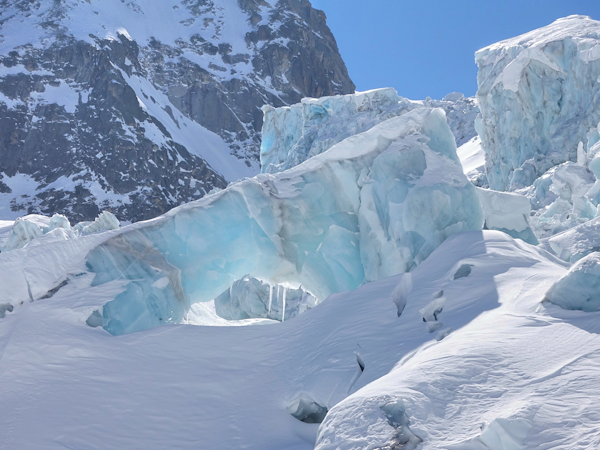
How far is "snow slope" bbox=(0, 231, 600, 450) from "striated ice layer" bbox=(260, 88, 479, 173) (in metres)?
18.6

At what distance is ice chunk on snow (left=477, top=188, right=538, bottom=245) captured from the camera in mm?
10156

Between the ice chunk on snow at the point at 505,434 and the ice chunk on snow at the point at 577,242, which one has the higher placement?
the ice chunk on snow at the point at 505,434

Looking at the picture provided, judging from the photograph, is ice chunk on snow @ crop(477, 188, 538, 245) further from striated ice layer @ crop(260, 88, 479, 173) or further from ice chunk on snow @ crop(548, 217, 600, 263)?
striated ice layer @ crop(260, 88, 479, 173)

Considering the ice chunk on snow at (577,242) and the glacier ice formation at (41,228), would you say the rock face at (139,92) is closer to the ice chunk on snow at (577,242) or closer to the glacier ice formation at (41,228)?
the glacier ice formation at (41,228)

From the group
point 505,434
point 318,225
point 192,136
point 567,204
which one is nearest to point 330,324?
point 505,434

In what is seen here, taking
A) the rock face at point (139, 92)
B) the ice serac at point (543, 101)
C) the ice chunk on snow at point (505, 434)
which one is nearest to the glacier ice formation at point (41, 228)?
the ice chunk on snow at point (505, 434)

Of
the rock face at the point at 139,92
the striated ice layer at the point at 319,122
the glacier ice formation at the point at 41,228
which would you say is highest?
the rock face at the point at 139,92

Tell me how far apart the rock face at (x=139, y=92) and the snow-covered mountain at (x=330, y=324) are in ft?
145

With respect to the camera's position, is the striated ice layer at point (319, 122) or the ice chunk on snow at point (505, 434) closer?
the ice chunk on snow at point (505, 434)

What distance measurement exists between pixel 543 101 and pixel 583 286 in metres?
19.4

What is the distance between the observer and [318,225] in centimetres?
949

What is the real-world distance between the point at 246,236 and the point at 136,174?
49.2 m

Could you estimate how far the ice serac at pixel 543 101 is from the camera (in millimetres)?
19594

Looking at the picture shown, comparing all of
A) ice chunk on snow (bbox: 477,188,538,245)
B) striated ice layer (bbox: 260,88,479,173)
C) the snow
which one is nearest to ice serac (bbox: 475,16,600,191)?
striated ice layer (bbox: 260,88,479,173)
